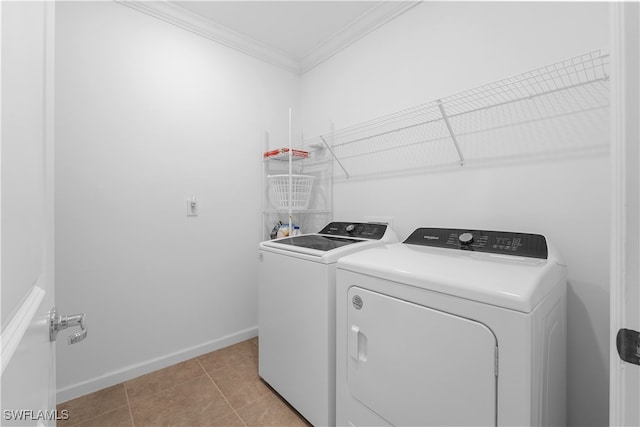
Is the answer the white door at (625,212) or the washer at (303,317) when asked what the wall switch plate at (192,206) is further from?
the white door at (625,212)

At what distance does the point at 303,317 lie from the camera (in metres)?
1.46

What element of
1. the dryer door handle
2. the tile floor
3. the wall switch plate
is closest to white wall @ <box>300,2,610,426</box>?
the dryer door handle

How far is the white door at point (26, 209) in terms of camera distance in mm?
361

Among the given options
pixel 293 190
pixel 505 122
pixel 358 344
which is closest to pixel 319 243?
pixel 358 344

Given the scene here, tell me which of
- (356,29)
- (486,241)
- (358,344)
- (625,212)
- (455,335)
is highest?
(356,29)

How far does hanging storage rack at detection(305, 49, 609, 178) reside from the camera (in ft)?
3.91

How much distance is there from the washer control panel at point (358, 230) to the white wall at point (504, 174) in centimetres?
18

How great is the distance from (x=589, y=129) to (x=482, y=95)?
1.71ft

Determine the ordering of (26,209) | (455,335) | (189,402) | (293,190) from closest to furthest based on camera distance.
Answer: (26,209), (455,335), (189,402), (293,190)

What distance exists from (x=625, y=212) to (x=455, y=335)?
587 millimetres

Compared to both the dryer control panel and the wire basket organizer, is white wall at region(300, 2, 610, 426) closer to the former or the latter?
the dryer control panel

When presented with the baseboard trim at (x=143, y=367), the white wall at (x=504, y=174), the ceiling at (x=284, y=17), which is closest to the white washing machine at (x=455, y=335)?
the white wall at (x=504, y=174)

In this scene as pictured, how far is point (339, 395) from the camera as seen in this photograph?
1.30 m

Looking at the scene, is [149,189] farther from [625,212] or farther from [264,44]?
[625,212]
